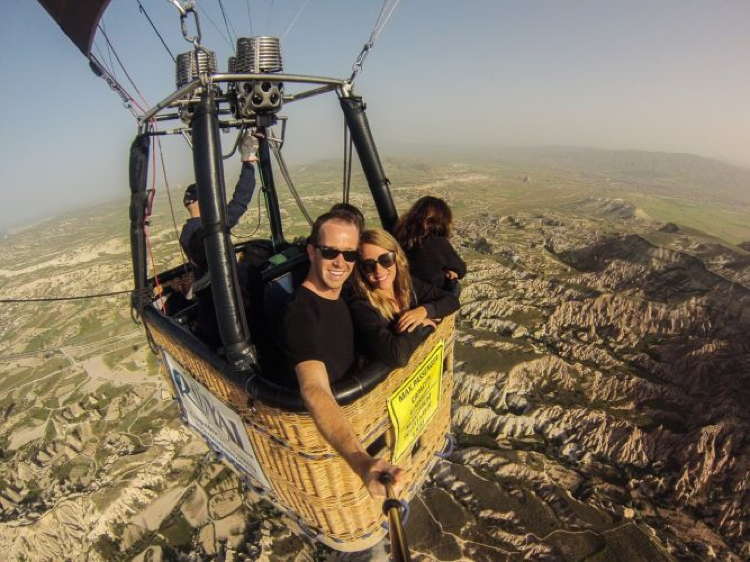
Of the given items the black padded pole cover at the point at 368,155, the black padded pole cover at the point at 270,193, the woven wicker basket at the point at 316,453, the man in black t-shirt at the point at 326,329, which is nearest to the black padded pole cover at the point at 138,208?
the woven wicker basket at the point at 316,453

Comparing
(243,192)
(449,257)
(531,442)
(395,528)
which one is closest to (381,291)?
(449,257)

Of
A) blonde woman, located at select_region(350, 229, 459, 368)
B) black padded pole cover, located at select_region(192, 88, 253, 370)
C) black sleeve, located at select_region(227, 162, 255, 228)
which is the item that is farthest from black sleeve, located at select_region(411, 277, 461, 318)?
black sleeve, located at select_region(227, 162, 255, 228)

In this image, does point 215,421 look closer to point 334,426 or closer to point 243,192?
point 334,426

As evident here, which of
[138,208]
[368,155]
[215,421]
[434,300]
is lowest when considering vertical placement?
[215,421]

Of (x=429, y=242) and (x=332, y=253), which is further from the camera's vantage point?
(x=429, y=242)

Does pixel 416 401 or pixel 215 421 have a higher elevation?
pixel 416 401

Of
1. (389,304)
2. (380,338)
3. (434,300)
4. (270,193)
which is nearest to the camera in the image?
(380,338)

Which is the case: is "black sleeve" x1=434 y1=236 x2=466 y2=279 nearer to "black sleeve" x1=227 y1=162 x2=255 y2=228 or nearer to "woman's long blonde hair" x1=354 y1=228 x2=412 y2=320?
"woman's long blonde hair" x1=354 y1=228 x2=412 y2=320
